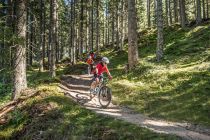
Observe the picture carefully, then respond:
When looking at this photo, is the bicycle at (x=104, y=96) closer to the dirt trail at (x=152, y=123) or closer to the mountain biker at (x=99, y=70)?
the dirt trail at (x=152, y=123)

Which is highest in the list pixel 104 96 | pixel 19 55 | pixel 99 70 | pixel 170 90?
pixel 19 55

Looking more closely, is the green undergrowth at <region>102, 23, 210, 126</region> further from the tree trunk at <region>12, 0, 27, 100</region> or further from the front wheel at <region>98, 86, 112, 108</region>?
the tree trunk at <region>12, 0, 27, 100</region>

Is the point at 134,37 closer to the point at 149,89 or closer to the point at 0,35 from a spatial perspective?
the point at 149,89

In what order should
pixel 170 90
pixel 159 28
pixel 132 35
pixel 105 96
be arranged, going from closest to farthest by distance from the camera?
pixel 105 96 < pixel 170 90 < pixel 132 35 < pixel 159 28

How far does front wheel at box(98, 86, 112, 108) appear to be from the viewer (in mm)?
14211

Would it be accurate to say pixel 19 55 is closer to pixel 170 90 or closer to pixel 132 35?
pixel 170 90

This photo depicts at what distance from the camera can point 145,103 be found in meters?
14.5

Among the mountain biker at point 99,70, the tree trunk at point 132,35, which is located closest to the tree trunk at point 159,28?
the tree trunk at point 132,35

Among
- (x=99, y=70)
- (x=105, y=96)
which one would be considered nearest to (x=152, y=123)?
(x=105, y=96)

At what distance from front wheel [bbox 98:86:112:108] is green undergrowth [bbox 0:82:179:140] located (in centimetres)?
157

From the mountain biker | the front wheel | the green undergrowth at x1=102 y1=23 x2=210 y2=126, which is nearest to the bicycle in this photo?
the front wheel

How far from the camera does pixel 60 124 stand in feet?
37.0

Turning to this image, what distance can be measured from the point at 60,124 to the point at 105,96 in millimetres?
3576

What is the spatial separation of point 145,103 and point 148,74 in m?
4.74
